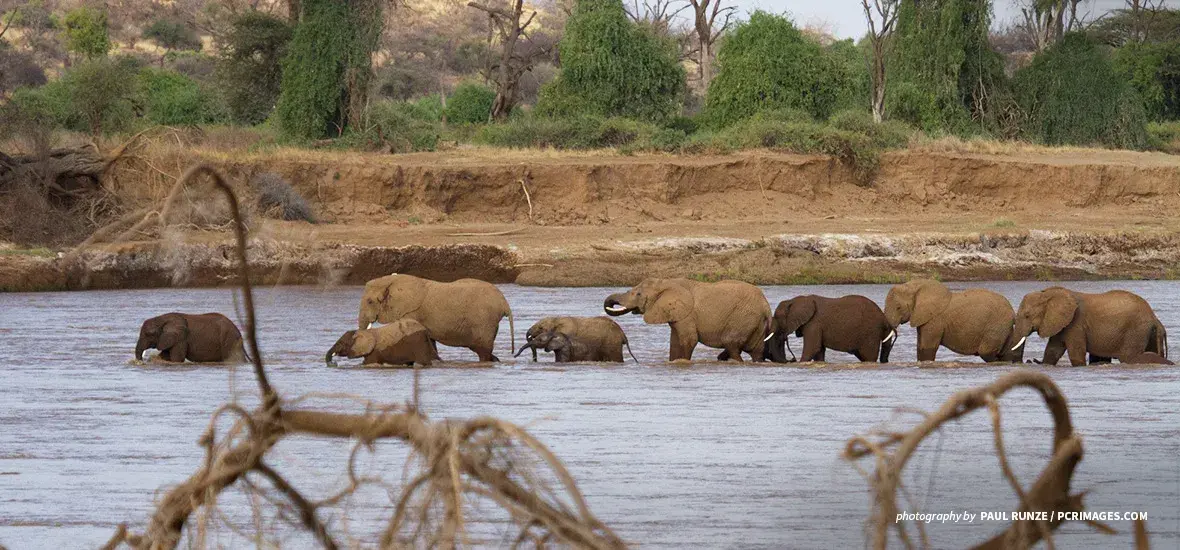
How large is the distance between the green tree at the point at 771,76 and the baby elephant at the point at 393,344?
1074 inches

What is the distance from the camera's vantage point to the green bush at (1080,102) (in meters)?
43.1

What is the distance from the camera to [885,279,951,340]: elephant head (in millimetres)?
16516

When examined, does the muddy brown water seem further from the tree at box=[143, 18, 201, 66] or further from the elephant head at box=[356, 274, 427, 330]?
the tree at box=[143, 18, 201, 66]

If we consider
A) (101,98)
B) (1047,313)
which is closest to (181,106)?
(101,98)

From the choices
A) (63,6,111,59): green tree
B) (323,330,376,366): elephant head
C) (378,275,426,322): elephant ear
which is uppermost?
(63,6,111,59): green tree

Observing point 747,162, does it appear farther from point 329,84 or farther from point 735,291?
point 735,291

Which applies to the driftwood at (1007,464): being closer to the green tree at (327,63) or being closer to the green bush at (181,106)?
the green tree at (327,63)

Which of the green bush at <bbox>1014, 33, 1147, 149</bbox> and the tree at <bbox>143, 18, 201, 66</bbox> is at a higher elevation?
the tree at <bbox>143, 18, 201, 66</bbox>

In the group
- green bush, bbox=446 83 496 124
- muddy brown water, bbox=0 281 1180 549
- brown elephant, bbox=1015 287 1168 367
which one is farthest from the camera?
green bush, bbox=446 83 496 124

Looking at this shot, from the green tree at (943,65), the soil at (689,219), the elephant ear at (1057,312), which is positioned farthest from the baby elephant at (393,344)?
the green tree at (943,65)

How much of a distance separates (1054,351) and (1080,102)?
95.8ft

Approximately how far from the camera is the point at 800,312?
1639cm

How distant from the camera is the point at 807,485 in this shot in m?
9.80

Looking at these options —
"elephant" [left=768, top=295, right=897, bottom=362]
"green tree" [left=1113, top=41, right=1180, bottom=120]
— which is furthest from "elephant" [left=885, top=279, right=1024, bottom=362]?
"green tree" [left=1113, top=41, right=1180, bottom=120]
